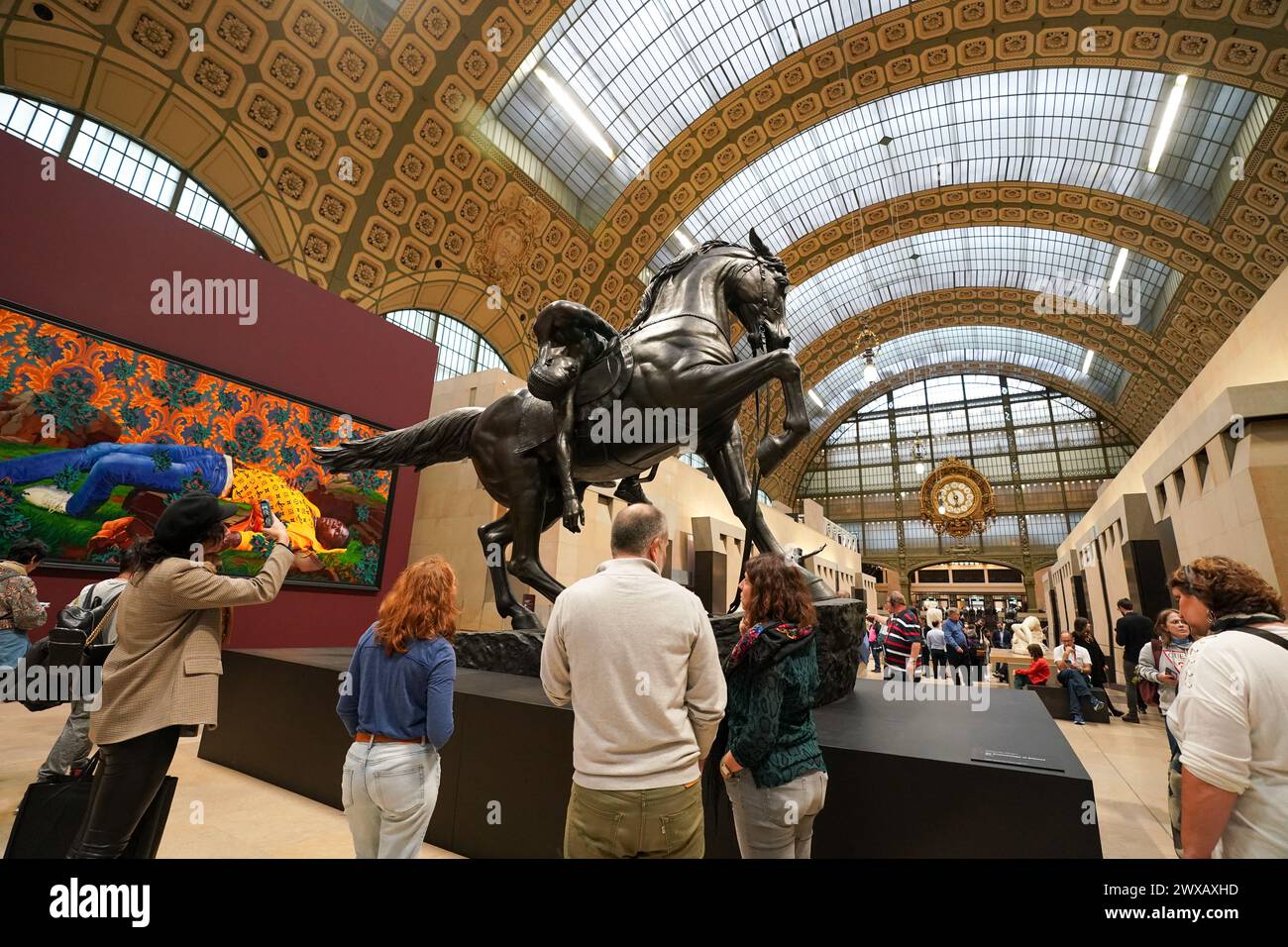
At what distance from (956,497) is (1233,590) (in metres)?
28.4

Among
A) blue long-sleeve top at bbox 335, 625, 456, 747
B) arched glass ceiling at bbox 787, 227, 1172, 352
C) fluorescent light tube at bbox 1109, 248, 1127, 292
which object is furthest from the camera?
arched glass ceiling at bbox 787, 227, 1172, 352

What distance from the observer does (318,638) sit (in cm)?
823

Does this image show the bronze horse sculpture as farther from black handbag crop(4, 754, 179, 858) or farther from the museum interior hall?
black handbag crop(4, 754, 179, 858)

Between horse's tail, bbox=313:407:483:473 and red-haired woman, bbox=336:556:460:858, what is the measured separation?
7.19 ft

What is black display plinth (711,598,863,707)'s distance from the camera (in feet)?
9.91

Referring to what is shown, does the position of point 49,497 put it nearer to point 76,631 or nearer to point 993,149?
point 76,631

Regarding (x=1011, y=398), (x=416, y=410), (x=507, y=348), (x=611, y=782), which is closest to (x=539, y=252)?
(x=507, y=348)

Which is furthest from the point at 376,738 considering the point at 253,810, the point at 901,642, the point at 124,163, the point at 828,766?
the point at 124,163

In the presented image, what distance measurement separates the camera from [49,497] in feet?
19.2

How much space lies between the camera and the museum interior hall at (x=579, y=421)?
186 cm

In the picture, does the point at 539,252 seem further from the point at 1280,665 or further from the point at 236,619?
the point at 1280,665

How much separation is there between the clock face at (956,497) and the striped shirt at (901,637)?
22.8m

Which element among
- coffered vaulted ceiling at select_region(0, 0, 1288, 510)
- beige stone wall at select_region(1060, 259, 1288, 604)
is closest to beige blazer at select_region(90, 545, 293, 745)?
beige stone wall at select_region(1060, 259, 1288, 604)

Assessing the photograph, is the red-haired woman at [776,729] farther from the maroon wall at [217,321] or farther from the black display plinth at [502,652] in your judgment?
the maroon wall at [217,321]
